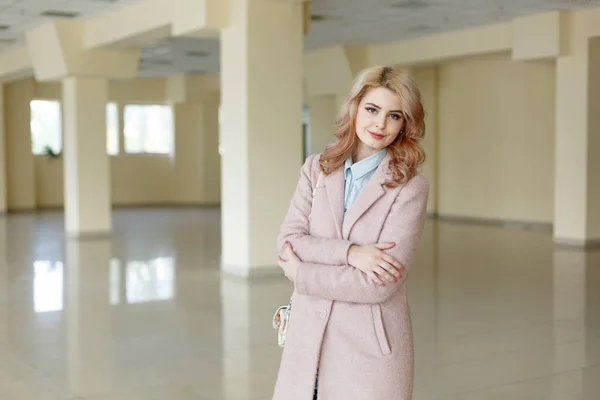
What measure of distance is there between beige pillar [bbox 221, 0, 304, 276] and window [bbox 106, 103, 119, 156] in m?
15.6

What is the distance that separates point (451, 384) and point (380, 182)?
3.31 meters

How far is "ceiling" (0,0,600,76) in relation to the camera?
42.1 feet

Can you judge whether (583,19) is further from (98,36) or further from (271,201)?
(98,36)

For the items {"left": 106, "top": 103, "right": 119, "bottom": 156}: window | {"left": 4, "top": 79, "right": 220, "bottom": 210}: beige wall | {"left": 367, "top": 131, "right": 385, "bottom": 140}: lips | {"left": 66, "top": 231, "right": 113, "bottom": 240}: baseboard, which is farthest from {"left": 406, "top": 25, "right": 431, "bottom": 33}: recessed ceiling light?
{"left": 367, "top": 131, "right": 385, "bottom": 140}: lips

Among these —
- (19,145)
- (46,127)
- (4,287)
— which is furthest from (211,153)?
(4,287)

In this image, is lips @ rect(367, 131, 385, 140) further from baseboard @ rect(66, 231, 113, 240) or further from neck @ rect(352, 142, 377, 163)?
baseboard @ rect(66, 231, 113, 240)

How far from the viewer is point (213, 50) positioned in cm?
1847

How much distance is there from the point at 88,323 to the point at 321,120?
1485 centimetres

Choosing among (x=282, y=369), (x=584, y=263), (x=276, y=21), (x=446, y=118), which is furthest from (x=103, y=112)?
(x=282, y=369)

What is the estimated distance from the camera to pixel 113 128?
25688 mm

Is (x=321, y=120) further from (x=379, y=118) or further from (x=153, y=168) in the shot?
(x=379, y=118)

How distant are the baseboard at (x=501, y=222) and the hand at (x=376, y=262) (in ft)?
48.1

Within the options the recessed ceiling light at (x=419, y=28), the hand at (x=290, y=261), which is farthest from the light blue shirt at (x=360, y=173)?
the recessed ceiling light at (x=419, y=28)

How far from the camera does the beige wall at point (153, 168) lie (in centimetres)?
2455
